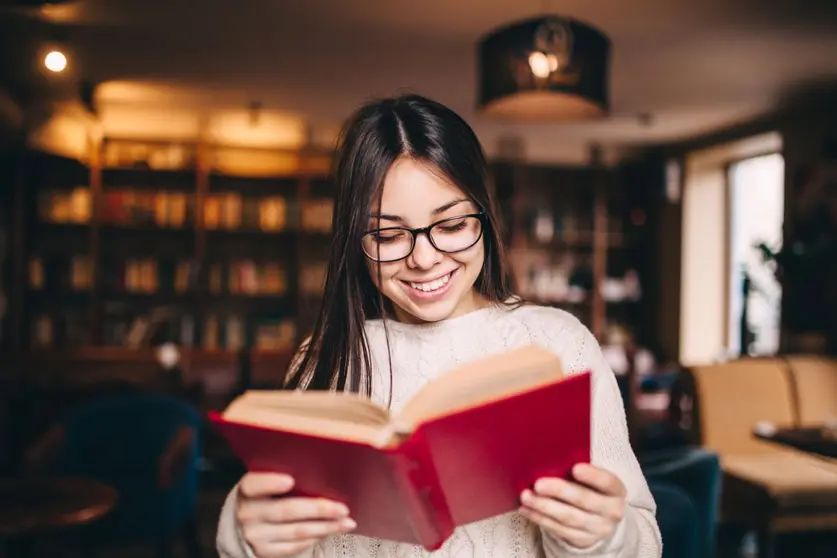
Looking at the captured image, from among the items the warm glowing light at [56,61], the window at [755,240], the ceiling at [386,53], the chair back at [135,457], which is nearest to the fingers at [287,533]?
the chair back at [135,457]

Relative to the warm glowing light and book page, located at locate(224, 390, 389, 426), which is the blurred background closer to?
the warm glowing light

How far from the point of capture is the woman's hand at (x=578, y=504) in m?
0.71

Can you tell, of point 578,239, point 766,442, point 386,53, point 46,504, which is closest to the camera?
point 46,504

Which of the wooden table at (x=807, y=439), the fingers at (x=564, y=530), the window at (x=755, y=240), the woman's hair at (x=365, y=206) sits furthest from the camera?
the window at (x=755, y=240)

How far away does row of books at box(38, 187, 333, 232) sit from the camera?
5805 millimetres

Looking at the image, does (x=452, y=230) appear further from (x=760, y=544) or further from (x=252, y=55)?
(x=252, y=55)

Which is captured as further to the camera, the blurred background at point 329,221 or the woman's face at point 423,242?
the blurred background at point 329,221

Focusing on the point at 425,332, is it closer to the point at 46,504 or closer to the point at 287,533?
the point at 287,533

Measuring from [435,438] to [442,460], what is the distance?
0.04 m

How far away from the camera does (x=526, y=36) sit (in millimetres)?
3004

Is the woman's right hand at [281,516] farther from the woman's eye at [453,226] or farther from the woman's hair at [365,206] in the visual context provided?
the woman's eye at [453,226]

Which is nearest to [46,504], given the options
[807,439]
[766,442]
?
[807,439]

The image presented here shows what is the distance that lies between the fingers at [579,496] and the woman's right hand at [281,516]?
0.21 metres

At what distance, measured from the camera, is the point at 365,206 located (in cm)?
92
